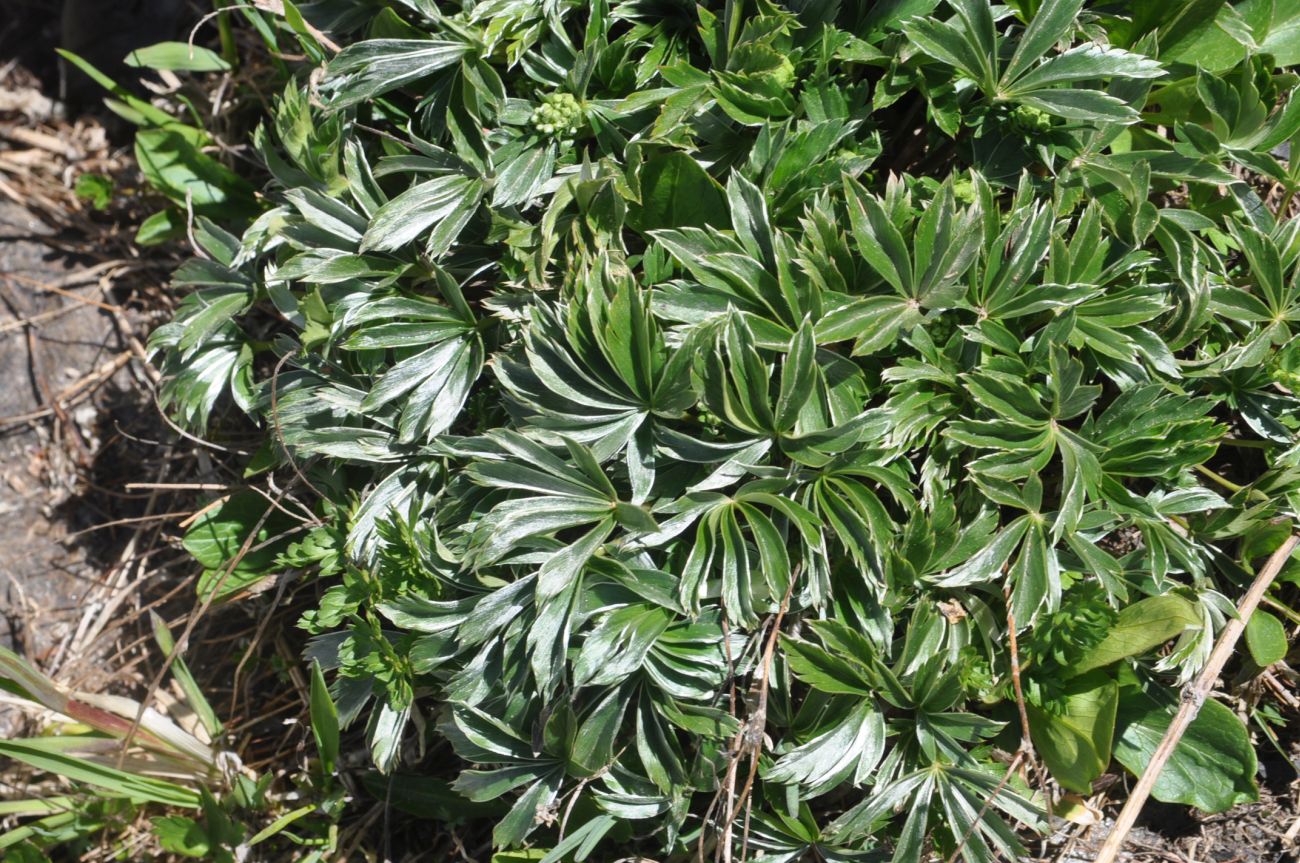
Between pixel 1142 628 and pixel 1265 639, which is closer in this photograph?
pixel 1142 628

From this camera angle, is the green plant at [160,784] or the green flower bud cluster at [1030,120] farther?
the green plant at [160,784]

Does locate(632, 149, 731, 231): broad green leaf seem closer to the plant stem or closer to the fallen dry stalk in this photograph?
the plant stem

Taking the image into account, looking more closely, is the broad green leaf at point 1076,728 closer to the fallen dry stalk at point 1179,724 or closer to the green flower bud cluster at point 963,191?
the fallen dry stalk at point 1179,724

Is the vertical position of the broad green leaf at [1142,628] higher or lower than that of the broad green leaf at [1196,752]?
higher

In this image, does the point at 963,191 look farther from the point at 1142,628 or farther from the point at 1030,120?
the point at 1142,628

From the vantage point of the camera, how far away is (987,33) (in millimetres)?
1615

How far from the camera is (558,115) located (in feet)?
5.74

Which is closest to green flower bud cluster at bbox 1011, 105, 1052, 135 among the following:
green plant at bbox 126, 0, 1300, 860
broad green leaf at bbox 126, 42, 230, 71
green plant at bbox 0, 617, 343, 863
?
green plant at bbox 126, 0, 1300, 860

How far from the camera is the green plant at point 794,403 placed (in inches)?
61.2

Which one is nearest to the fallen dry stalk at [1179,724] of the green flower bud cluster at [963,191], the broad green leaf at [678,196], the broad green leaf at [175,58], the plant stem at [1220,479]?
the plant stem at [1220,479]

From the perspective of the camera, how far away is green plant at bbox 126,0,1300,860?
1.56 m

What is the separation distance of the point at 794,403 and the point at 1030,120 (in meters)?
0.66

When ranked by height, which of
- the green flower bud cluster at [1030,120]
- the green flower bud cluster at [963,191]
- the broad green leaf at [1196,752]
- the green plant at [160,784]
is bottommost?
the green plant at [160,784]

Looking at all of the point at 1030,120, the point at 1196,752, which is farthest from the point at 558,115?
the point at 1196,752
